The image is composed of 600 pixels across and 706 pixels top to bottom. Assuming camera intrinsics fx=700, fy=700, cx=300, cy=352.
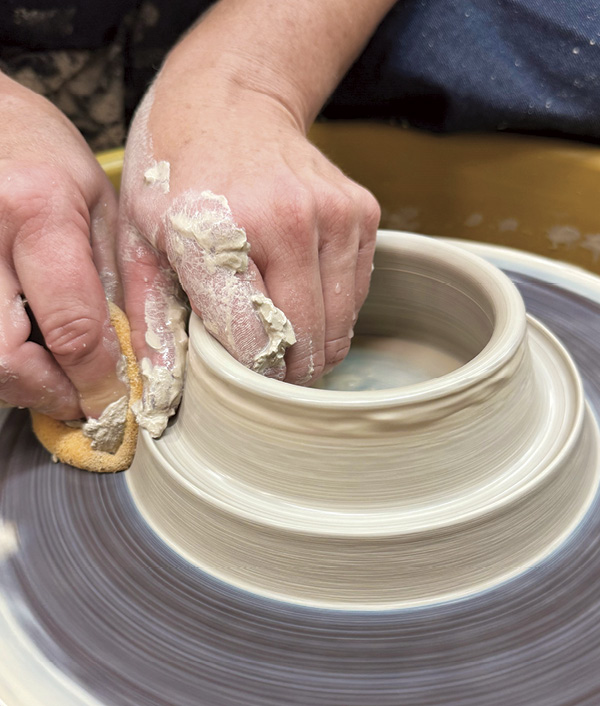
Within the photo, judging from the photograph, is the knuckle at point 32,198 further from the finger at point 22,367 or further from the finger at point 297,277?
the finger at point 297,277

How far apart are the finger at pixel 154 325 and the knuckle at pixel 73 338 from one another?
0.20 feet

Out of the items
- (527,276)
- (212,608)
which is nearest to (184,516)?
(212,608)

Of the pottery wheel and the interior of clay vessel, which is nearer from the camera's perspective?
the pottery wheel

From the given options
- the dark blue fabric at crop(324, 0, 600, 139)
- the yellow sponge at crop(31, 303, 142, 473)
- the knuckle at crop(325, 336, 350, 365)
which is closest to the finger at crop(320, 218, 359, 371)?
the knuckle at crop(325, 336, 350, 365)

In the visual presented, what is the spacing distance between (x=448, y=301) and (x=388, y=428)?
0.32 m

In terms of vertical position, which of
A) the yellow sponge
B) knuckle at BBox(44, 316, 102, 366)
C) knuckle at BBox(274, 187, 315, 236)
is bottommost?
the yellow sponge

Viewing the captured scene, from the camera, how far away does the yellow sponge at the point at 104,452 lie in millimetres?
812

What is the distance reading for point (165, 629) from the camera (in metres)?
0.66

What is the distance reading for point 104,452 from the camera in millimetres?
831

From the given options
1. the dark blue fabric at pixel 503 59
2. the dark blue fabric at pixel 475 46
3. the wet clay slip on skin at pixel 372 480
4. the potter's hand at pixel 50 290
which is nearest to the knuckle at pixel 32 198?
the potter's hand at pixel 50 290

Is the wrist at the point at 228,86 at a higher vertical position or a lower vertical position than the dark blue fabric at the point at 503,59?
lower

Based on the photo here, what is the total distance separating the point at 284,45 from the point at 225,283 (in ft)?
1.53

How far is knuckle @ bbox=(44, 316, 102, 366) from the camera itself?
749mm

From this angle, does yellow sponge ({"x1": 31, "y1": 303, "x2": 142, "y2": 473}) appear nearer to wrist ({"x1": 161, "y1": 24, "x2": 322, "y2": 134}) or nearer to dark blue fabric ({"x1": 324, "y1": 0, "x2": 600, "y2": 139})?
wrist ({"x1": 161, "y1": 24, "x2": 322, "y2": 134})
